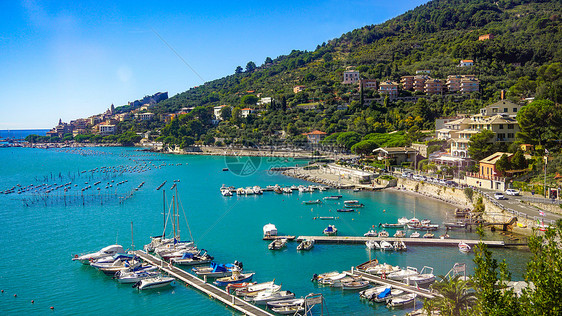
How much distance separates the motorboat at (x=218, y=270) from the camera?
18.0 metres

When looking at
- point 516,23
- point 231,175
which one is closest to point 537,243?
point 231,175

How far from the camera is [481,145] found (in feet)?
107

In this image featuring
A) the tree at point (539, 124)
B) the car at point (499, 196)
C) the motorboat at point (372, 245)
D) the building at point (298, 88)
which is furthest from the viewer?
the building at point (298, 88)

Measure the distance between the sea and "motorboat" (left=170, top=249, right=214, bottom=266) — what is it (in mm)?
1009

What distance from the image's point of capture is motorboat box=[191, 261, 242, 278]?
1802 centimetres

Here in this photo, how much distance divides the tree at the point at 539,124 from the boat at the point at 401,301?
71.6 feet

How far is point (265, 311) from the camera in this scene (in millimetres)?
14602

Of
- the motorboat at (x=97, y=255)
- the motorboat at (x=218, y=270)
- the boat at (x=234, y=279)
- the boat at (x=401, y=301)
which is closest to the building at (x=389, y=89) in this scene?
the motorboat at (x=218, y=270)

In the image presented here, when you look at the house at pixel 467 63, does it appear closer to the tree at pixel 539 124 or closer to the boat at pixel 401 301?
the tree at pixel 539 124

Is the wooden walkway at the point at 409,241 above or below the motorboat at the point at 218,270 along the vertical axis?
above

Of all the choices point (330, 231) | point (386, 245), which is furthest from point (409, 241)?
point (330, 231)

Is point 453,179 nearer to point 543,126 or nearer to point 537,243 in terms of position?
point 543,126

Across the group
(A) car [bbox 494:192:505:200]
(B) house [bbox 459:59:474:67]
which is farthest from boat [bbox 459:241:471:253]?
(B) house [bbox 459:59:474:67]

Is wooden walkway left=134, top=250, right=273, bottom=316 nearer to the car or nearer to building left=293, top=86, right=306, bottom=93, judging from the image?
the car
